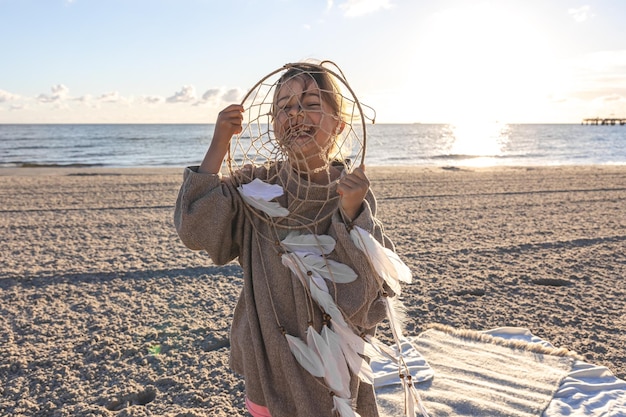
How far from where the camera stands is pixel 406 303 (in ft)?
13.2

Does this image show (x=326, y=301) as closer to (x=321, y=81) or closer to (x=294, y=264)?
(x=294, y=264)

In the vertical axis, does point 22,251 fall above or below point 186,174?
below

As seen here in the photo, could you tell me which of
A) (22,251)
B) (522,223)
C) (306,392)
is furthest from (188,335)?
(522,223)

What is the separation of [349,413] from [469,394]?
5.18 feet

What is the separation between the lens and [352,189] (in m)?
1.43

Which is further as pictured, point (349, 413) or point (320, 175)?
point (320, 175)

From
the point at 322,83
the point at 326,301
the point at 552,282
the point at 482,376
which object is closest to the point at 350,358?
the point at 326,301

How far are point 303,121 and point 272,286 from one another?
534mm

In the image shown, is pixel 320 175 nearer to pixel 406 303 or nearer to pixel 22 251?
pixel 406 303

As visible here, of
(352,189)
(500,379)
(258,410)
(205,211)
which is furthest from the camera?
(500,379)

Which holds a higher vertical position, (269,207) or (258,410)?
(269,207)

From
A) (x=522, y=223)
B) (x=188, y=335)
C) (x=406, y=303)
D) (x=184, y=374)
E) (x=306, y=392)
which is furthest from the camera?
(x=522, y=223)

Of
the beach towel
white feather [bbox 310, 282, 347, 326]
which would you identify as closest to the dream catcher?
white feather [bbox 310, 282, 347, 326]

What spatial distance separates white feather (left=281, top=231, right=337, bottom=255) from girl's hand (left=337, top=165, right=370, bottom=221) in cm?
11
